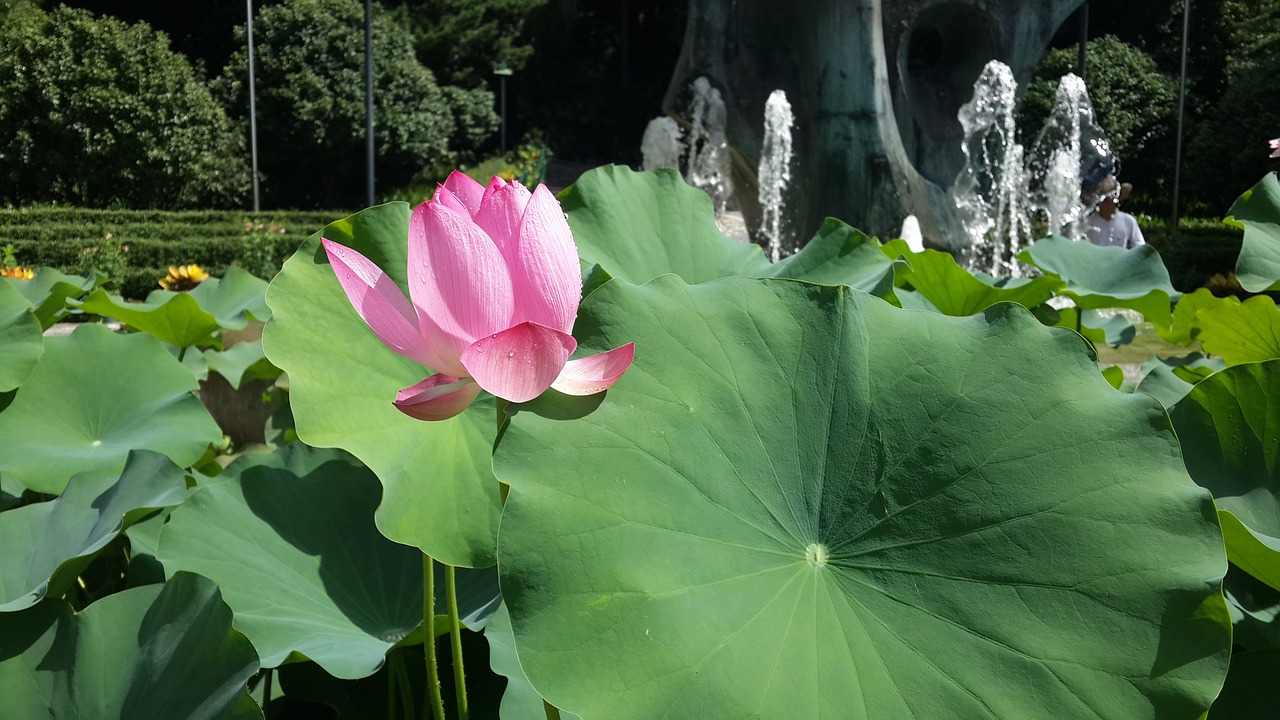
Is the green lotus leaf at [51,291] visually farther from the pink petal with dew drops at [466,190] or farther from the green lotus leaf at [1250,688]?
the green lotus leaf at [1250,688]

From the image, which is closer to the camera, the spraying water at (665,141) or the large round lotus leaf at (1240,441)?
the large round lotus leaf at (1240,441)

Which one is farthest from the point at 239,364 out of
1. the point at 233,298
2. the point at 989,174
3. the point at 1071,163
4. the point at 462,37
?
the point at 462,37

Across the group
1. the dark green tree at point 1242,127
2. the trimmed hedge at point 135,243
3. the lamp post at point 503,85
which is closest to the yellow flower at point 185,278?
the trimmed hedge at point 135,243

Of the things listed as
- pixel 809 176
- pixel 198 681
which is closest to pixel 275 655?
pixel 198 681

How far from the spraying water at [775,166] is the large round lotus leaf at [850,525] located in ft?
25.8

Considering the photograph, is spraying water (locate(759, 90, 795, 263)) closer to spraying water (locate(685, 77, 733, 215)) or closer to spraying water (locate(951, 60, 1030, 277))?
spraying water (locate(685, 77, 733, 215))

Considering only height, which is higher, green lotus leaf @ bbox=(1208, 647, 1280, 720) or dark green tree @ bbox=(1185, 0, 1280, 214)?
dark green tree @ bbox=(1185, 0, 1280, 214)

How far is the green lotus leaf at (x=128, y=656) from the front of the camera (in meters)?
0.71

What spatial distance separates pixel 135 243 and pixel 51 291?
465 inches

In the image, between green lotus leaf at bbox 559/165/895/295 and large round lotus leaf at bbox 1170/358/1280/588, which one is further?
green lotus leaf at bbox 559/165/895/295

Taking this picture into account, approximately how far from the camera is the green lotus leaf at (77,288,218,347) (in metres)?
1.88

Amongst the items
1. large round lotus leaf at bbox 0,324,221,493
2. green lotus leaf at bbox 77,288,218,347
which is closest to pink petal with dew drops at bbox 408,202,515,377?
large round lotus leaf at bbox 0,324,221,493

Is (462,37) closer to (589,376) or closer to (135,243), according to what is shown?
(135,243)

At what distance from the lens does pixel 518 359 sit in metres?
0.50
